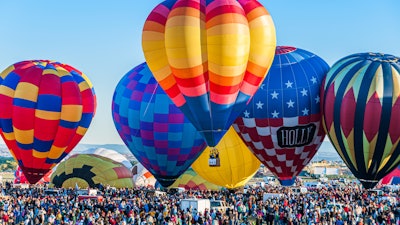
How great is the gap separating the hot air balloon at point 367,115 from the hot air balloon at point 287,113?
48.7 inches

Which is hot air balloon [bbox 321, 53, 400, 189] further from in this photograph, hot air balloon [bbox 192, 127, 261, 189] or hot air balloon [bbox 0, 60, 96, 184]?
hot air balloon [bbox 0, 60, 96, 184]

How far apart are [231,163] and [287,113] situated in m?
5.06

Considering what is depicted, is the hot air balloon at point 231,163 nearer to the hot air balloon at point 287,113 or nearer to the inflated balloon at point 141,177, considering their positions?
the hot air balloon at point 287,113

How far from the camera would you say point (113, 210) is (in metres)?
19.3

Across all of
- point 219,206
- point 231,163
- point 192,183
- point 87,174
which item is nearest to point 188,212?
point 219,206

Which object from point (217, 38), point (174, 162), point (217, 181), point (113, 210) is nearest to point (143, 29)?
point (217, 38)

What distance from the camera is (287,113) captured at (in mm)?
25969

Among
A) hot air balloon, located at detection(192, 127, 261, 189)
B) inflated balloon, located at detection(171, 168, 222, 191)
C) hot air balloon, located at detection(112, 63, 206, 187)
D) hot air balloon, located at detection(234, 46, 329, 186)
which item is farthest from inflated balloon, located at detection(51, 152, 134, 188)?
hot air balloon, located at detection(234, 46, 329, 186)

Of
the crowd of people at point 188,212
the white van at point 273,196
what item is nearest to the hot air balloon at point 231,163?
the white van at point 273,196

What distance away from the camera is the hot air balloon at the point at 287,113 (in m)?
25.9

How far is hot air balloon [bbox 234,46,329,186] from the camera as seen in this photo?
25.9m

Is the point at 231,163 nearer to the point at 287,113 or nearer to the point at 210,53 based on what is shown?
the point at 287,113

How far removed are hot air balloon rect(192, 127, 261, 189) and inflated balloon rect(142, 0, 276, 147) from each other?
8078 millimetres

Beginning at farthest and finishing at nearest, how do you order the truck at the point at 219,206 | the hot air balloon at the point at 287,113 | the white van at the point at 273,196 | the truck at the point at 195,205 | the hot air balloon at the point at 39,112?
the hot air balloon at the point at 39,112 < the hot air balloon at the point at 287,113 < the white van at the point at 273,196 < the truck at the point at 219,206 < the truck at the point at 195,205
